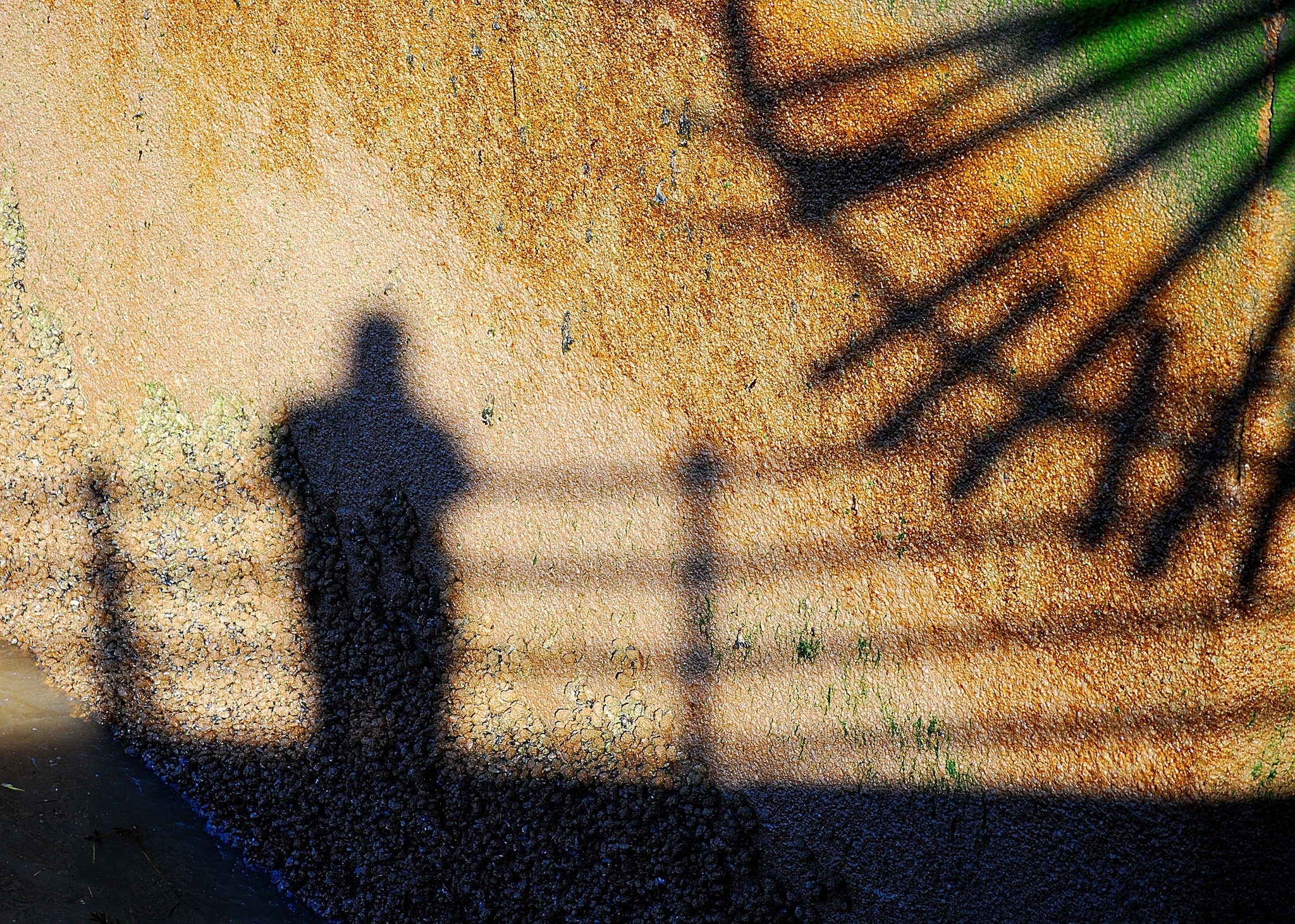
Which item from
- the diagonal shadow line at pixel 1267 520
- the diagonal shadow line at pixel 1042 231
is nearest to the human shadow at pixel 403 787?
the diagonal shadow line at pixel 1042 231

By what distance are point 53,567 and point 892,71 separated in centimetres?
295

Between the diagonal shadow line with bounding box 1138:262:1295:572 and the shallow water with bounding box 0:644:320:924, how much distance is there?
2469 millimetres

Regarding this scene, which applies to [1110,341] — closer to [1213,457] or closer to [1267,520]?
[1213,457]

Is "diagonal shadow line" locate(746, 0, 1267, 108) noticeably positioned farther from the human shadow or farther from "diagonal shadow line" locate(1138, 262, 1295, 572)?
the human shadow

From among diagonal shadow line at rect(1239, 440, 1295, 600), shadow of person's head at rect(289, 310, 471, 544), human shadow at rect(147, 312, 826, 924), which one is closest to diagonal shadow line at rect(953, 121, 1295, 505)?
diagonal shadow line at rect(1239, 440, 1295, 600)

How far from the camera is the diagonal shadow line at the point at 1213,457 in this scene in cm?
199

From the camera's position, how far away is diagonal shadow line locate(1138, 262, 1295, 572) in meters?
1.99

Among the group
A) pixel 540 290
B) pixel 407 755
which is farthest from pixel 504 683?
pixel 540 290

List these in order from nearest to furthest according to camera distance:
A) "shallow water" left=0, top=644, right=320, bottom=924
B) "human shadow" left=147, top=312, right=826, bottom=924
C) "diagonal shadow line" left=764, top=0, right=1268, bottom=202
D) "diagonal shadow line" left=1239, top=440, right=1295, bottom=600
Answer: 1. "diagonal shadow line" left=1239, top=440, right=1295, bottom=600
2. "diagonal shadow line" left=764, top=0, right=1268, bottom=202
3. "human shadow" left=147, top=312, right=826, bottom=924
4. "shallow water" left=0, top=644, right=320, bottom=924

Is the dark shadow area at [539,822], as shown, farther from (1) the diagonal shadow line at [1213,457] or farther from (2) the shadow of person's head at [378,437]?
(1) the diagonal shadow line at [1213,457]

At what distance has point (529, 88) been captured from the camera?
2.38m

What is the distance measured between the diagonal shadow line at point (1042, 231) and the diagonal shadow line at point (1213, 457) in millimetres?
269

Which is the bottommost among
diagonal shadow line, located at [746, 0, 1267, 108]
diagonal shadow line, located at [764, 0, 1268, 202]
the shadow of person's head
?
the shadow of person's head

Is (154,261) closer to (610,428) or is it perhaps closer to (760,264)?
(610,428)
